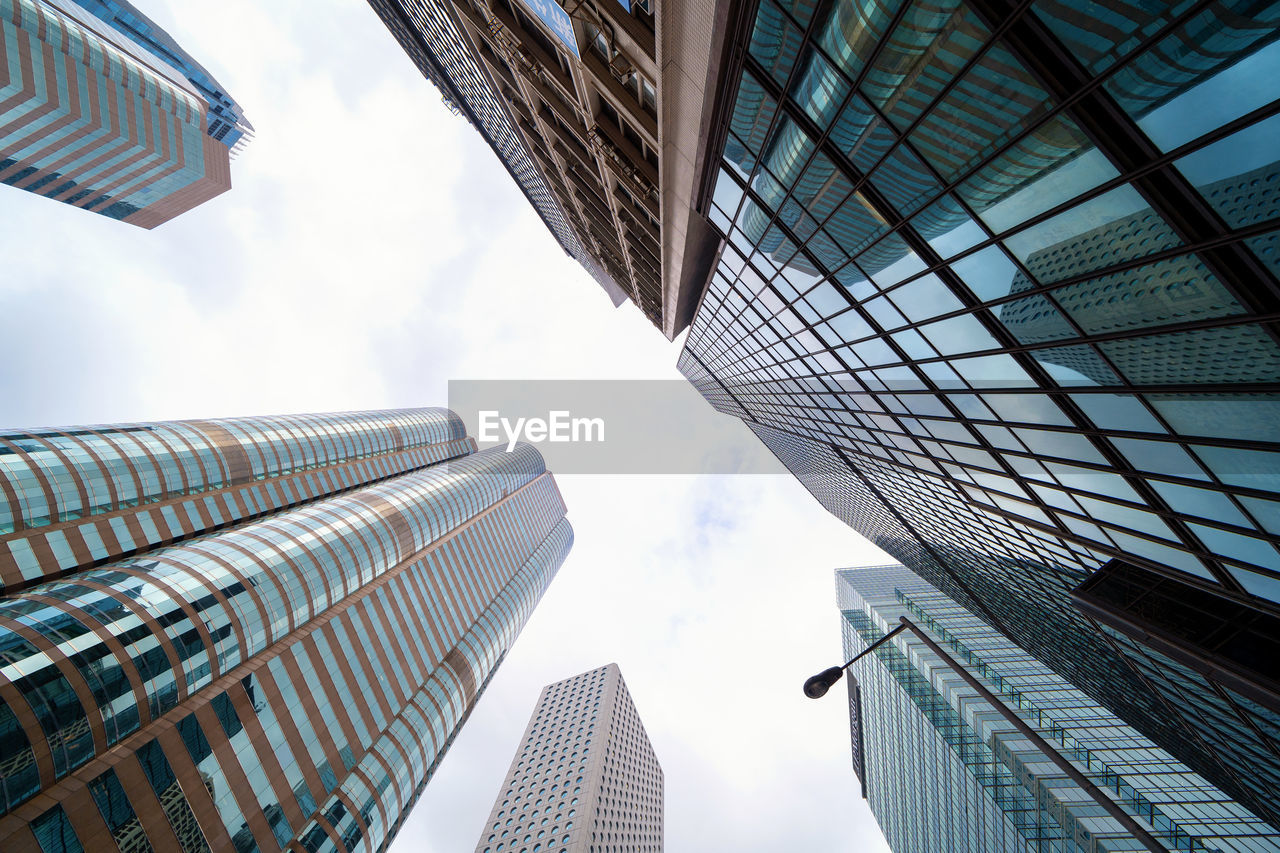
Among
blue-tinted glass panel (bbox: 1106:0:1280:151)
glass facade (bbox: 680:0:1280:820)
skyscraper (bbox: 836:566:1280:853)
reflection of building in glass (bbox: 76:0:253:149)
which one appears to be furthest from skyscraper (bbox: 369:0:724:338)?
reflection of building in glass (bbox: 76:0:253:149)

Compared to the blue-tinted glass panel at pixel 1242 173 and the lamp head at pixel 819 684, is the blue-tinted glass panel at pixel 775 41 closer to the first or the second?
the blue-tinted glass panel at pixel 1242 173

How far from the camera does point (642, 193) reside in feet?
66.1

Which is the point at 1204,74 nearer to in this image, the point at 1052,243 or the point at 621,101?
the point at 1052,243

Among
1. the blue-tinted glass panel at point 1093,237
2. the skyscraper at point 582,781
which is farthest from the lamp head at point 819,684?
the skyscraper at point 582,781

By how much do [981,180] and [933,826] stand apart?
2971 inches

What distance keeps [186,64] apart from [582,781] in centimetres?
21028

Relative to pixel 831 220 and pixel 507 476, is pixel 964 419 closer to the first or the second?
pixel 831 220

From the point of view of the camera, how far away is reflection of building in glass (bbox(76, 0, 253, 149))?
116375 millimetres

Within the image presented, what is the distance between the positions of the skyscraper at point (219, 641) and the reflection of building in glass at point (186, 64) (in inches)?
4236

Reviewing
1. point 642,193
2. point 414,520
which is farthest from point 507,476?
point 642,193

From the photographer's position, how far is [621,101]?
1519 cm

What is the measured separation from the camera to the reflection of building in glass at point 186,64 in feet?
382

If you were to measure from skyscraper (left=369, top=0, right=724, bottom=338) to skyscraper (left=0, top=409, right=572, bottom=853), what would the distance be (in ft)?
139

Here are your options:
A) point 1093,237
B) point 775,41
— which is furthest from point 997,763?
point 775,41
